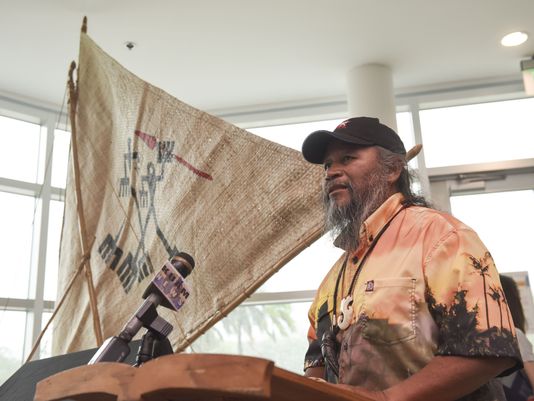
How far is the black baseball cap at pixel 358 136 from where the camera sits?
169 cm

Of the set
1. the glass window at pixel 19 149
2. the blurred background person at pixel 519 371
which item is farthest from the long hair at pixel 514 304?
the glass window at pixel 19 149

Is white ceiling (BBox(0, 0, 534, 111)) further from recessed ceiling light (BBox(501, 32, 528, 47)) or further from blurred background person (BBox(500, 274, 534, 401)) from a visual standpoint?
blurred background person (BBox(500, 274, 534, 401))

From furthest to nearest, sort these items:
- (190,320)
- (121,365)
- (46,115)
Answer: (46,115), (190,320), (121,365)

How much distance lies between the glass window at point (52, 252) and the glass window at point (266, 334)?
3.51 ft

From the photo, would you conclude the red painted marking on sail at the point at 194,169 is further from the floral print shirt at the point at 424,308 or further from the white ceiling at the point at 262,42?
the white ceiling at the point at 262,42

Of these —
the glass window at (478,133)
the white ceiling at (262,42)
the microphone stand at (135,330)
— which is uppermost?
the white ceiling at (262,42)

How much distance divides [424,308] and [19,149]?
4414 mm

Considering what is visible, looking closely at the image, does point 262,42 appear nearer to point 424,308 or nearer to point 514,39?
point 514,39

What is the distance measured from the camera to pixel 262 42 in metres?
4.40

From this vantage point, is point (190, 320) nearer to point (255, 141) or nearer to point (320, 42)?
point (255, 141)

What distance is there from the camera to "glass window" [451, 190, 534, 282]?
4.75m

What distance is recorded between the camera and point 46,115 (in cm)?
516

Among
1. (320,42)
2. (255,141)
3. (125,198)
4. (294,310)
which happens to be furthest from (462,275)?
(294,310)

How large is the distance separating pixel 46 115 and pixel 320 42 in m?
2.11
